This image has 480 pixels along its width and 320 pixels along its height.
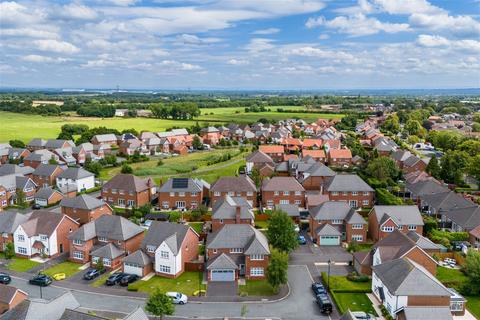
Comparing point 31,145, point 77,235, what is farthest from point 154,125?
point 77,235

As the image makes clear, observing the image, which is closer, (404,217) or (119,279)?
(119,279)

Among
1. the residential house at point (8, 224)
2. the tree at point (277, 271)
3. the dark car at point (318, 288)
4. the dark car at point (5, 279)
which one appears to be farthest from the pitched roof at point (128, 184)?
the dark car at point (318, 288)

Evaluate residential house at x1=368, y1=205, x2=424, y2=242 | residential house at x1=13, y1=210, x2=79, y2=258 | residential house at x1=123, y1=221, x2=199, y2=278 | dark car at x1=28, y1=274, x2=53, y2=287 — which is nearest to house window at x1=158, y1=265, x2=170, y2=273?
residential house at x1=123, y1=221, x2=199, y2=278

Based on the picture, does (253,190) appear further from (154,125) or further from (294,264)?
(154,125)

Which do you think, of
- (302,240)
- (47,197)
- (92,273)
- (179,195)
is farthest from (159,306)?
(47,197)

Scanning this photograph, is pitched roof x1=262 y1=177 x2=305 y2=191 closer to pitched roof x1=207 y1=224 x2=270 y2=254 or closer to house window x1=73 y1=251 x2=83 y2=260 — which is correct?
pitched roof x1=207 y1=224 x2=270 y2=254

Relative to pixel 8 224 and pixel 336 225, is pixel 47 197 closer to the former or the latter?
pixel 8 224
